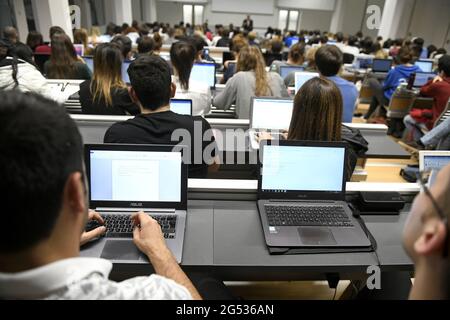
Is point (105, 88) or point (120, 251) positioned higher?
point (105, 88)

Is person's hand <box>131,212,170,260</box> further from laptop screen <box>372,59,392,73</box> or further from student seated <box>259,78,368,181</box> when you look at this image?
laptop screen <box>372,59,392,73</box>

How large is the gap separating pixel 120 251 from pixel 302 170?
0.83m

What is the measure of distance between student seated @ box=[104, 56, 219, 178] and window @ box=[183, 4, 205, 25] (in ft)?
51.9

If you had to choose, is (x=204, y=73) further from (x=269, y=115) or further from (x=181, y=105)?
(x=269, y=115)

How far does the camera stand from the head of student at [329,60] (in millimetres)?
2971

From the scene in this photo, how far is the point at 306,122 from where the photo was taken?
164 centimetres

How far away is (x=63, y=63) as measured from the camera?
3.79 m

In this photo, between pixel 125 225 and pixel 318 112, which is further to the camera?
pixel 318 112

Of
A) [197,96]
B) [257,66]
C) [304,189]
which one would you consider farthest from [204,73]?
[304,189]

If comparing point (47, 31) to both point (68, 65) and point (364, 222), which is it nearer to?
point (68, 65)

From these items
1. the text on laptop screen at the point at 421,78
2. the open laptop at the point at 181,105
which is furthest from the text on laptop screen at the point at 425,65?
the open laptop at the point at 181,105

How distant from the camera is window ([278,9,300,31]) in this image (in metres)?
16.0

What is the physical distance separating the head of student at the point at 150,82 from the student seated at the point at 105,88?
3.51 feet

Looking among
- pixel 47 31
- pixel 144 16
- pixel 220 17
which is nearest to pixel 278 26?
pixel 220 17
